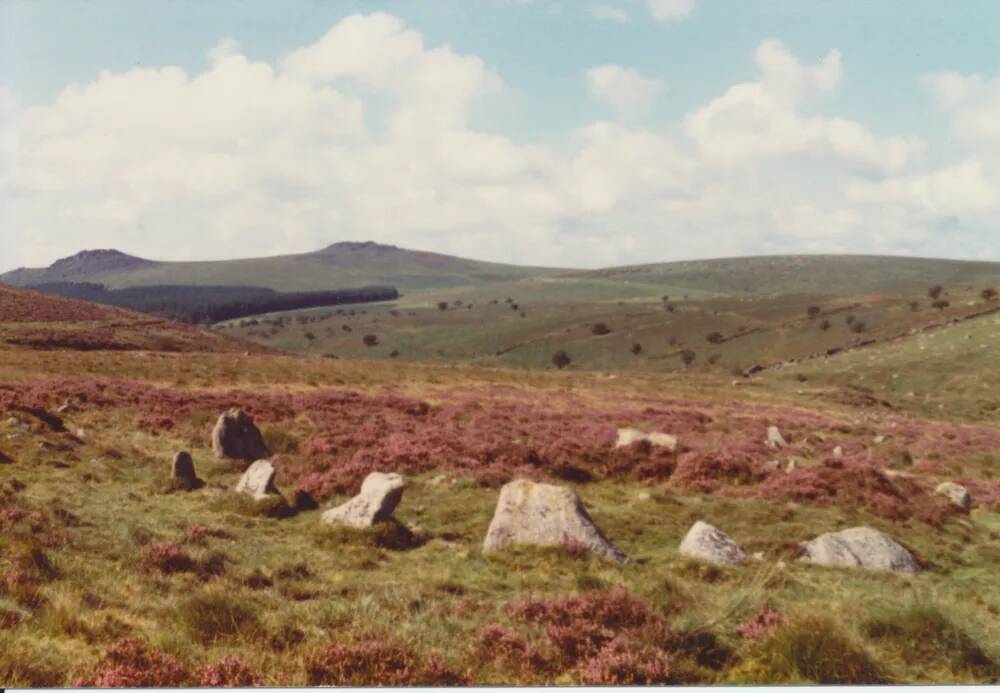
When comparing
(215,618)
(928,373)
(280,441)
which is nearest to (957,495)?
(215,618)

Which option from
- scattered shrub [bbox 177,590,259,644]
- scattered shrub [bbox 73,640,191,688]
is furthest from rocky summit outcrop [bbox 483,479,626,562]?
scattered shrub [bbox 73,640,191,688]

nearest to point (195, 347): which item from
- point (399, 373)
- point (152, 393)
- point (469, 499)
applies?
point (399, 373)

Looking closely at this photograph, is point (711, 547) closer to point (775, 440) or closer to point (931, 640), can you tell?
point (931, 640)

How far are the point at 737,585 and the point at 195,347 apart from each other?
8246 cm

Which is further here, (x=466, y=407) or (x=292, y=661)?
(x=466, y=407)

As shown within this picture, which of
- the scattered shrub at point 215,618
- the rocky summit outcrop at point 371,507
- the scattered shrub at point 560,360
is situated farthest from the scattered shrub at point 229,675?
the scattered shrub at point 560,360

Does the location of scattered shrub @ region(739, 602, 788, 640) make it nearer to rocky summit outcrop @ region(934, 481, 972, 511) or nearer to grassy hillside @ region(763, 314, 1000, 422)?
rocky summit outcrop @ region(934, 481, 972, 511)

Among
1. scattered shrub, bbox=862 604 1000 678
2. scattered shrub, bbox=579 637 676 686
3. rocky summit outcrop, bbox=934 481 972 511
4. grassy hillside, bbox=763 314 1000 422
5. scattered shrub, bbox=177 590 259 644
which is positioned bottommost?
grassy hillside, bbox=763 314 1000 422

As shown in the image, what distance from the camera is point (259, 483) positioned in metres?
18.8

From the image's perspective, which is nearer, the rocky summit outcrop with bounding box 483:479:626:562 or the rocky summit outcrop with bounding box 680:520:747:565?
the rocky summit outcrop with bounding box 483:479:626:562

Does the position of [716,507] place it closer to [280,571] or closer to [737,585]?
[737,585]

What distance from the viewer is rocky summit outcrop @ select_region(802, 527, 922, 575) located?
14.7m

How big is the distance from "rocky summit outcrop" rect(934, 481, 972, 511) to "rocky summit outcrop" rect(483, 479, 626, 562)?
15.1 meters

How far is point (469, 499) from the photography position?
756 inches
